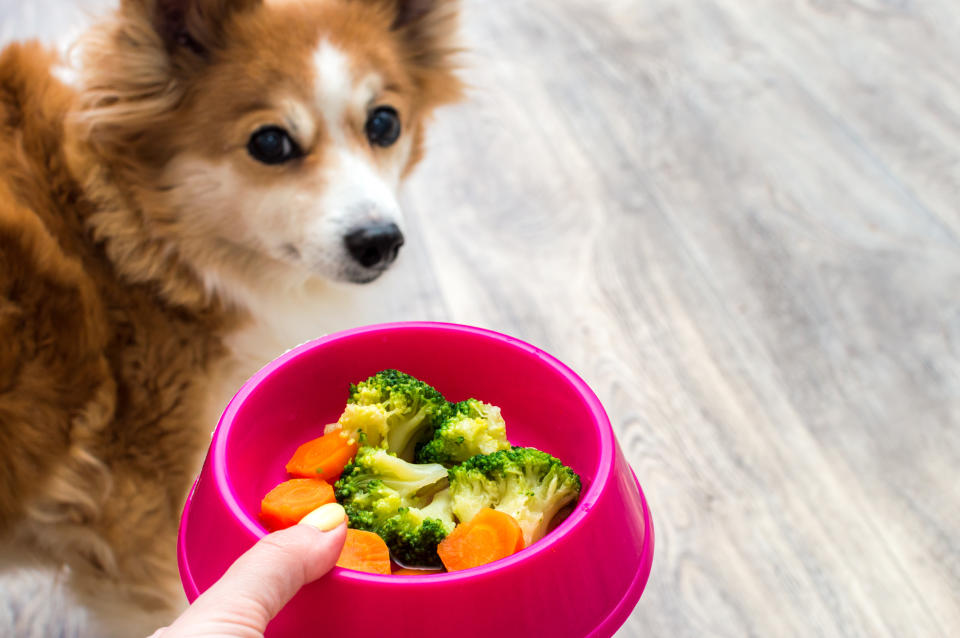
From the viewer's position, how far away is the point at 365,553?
76cm

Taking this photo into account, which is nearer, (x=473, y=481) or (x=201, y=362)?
A: (x=473, y=481)

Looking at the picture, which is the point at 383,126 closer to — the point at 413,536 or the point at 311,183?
the point at 311,183

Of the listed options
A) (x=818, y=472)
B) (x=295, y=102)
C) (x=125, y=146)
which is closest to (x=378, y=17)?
(x=295, y=102)

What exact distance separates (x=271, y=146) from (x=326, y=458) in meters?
0.62

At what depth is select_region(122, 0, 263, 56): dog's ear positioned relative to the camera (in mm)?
1235

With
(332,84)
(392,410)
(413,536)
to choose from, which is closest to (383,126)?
(332,84)

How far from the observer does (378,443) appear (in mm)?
875

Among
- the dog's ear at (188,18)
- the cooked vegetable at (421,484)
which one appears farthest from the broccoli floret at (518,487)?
the dog's ear at (188,18)

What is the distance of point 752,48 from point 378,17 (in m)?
1.50

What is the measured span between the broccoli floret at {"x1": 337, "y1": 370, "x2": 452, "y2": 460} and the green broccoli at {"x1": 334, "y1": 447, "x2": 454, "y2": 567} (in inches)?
0.9

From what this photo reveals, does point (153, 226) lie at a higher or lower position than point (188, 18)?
lower

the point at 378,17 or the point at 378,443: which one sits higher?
the point at 378,17

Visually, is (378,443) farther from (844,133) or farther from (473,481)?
(844,133)

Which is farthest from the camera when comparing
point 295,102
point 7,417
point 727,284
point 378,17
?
point 727,284
